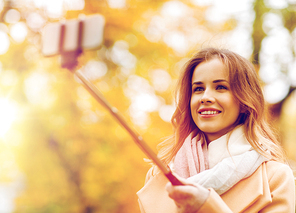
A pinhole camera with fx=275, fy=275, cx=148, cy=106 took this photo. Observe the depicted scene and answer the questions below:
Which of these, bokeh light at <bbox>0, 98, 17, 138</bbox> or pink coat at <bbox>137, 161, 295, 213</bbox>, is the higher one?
pink coat at <bbox>137, 161, 295, 213</bbox>

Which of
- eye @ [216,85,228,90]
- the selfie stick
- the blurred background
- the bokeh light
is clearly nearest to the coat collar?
eye @ [216,85,228,90]

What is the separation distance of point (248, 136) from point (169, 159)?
0.55 m

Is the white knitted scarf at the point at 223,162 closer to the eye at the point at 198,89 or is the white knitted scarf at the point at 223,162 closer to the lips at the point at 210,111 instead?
the lips at the point at 210,111

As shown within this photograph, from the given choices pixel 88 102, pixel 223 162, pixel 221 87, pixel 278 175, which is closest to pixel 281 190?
pixel 278 175

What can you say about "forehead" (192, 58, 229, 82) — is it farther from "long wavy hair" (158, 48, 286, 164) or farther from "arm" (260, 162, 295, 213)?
"arm" (260, 162, 295, 213)

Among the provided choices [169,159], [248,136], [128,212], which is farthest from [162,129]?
[248,136]

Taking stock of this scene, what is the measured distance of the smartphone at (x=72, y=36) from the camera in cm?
109

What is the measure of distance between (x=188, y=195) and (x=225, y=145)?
51cm

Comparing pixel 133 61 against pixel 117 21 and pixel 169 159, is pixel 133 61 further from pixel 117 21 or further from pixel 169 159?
pixel 169 159

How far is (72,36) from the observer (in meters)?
1.11

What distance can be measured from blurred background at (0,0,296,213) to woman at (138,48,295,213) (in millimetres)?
3017

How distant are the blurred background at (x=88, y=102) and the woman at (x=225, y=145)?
9.90ft

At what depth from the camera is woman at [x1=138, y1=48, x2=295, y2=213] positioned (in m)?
1.43

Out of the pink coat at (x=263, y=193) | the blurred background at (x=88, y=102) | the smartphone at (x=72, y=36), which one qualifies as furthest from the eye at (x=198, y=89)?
the blurred background at (x=88, y=102)
